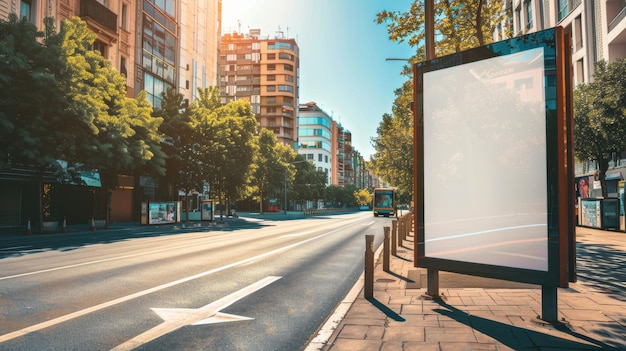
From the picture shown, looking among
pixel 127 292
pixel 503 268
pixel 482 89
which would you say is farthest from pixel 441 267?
pixel 127 292

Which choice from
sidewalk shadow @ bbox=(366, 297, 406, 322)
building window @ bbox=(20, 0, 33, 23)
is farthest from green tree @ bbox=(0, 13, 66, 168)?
sidewalk shadow @ bbox=(366, 297, 406, 322)

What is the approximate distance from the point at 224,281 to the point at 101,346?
3.95 meters

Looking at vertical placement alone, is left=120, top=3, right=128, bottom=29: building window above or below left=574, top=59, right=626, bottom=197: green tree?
above

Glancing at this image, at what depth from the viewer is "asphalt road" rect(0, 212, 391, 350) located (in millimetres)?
4738

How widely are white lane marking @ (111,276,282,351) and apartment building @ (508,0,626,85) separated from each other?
79.1ft

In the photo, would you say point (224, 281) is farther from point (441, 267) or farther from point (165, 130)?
point (165, 130)

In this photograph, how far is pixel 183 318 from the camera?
5590 mm

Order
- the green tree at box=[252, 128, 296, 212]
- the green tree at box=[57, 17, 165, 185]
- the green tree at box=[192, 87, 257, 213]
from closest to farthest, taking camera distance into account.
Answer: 1. the green tree at box=[57, 17, 165, 185]
2. the green tree at box=[192, 87, 257, 213]
3. the green tree at box=[252, 128, 296, 212]

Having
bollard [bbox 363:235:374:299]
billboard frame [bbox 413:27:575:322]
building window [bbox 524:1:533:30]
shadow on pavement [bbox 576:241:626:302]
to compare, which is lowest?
shadow on pavement [bbox 576:241:626:302]

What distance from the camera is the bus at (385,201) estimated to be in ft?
162

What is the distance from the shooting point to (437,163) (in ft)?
20.5

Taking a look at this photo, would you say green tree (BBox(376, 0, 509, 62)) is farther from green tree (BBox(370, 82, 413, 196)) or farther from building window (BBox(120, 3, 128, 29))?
building window (BBox(120, 3, 128, 29))

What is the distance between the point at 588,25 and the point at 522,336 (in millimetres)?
31307

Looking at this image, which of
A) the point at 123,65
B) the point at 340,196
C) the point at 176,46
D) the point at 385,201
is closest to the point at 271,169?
the point at 385,201
